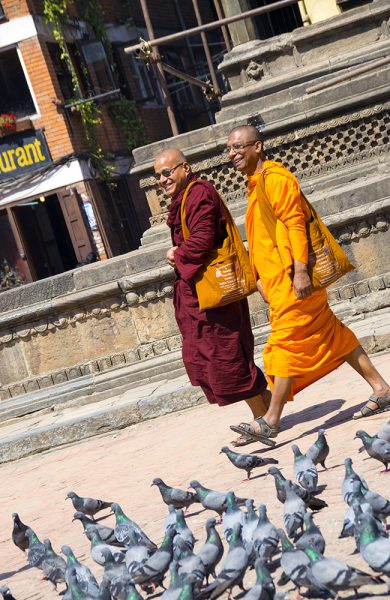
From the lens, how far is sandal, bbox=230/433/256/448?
8339mm

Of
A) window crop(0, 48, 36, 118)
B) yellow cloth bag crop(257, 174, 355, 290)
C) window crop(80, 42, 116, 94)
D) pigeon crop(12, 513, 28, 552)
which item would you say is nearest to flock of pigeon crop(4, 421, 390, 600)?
pigeon crop(12, 513, 28, 552)

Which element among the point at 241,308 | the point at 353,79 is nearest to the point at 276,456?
the point at 241,308

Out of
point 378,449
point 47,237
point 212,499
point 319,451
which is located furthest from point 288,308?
point 47,237

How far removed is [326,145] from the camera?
12.5 m

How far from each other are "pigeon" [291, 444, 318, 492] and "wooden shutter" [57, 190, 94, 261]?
70.9ft

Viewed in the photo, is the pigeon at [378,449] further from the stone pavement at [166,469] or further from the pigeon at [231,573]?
the pigeon at [231,573]

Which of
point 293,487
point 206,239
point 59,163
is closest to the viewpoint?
point 293,487

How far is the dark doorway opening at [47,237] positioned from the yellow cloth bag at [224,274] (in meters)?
20.3

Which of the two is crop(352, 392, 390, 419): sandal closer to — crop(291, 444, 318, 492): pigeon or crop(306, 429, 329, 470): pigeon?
crop(306, 429, 329, 470): pigeon

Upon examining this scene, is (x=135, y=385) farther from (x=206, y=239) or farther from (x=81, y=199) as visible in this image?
(x=81, y=199)

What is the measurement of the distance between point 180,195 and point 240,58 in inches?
210

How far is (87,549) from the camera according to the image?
7008 millimetres

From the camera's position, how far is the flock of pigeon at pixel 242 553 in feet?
15.0

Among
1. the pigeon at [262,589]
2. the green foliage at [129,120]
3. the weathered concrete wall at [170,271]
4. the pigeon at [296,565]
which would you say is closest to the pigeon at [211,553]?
the pigeon at [296,565]
